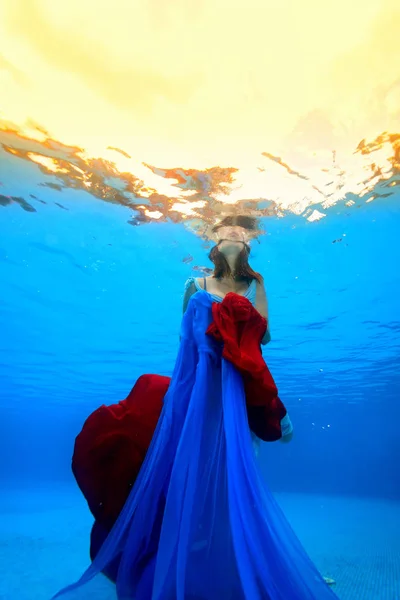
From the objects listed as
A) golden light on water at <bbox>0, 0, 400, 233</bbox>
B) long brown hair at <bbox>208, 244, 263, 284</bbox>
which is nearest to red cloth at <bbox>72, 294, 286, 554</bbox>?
long brown hair at <bbox>208, 244, 263, 284</bbox>

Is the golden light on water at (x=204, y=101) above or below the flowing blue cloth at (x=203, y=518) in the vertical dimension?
above

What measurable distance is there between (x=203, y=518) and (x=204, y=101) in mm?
6944

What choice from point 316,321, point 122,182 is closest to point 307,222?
point 122,182

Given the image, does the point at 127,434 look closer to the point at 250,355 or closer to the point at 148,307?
the point at 250,355

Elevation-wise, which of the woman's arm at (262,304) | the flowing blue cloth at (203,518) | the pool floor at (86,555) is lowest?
the pool floor at (86,555)

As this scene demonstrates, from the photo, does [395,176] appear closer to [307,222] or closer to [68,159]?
[307,222]

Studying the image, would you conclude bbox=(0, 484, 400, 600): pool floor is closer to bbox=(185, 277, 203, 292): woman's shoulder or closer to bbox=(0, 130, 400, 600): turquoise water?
bbox=(0, 130, 400, 600): turquoise water

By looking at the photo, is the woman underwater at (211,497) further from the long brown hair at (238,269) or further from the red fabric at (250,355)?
the long brown hair at (238,269)

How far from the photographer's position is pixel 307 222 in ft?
36.0

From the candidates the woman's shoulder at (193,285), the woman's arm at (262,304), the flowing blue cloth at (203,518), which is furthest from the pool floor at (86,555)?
the woman's shoulder at (193,285)

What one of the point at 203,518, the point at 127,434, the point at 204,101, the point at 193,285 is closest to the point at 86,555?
the point at 127,434

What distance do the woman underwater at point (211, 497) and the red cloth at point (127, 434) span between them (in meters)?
0.01

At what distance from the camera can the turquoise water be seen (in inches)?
385

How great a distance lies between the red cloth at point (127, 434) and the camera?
361 centimetres
